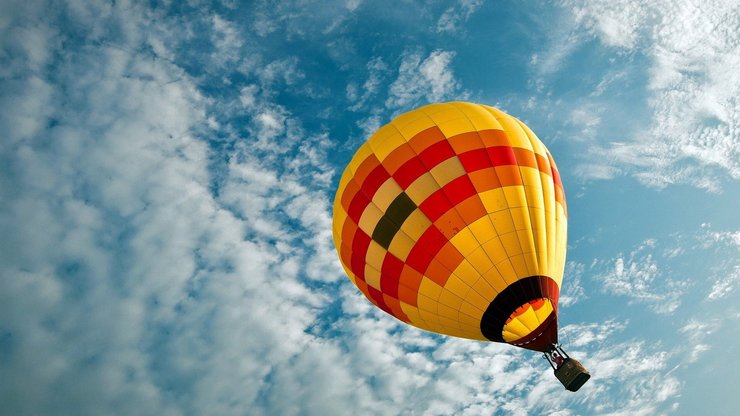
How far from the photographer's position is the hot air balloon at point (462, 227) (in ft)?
30.8

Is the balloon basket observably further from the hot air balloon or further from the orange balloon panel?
the orange balloon panel

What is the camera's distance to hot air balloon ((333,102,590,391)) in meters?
9.39

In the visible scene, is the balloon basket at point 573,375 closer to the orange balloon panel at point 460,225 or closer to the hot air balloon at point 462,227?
the hot air balloon at point 462,227

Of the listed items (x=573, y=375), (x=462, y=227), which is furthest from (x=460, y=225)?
(x=573, y=375)

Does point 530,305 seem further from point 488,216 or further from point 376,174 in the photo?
point 376,174

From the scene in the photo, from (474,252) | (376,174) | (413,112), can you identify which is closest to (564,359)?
(474,252)

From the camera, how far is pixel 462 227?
9.63 metres

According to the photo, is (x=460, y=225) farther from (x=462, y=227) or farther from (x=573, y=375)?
(x=573, y=375)

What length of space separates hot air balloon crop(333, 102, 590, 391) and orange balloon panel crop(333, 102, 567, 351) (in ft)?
0.08

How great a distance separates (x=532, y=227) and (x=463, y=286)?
2.06 m

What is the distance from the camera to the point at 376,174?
11.4 m

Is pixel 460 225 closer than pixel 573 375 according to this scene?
No

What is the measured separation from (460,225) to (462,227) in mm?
66

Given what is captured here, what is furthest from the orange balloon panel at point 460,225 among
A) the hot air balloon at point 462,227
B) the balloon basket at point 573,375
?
the balloon basket at point 573,375
